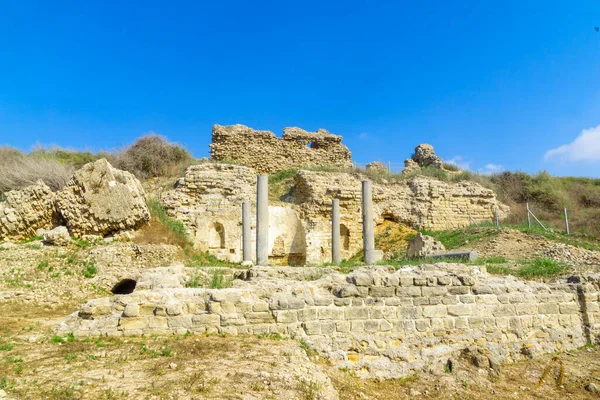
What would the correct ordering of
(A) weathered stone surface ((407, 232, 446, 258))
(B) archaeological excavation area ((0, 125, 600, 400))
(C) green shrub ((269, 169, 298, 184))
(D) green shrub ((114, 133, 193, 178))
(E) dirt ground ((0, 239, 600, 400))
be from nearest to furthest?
(E) dirt ground ((0, 239, 600, 400))
(B) archaeological excavation area ((0, 125, 600, 400))
(A) weathered stone surface ((407, 232, 446, 258))
(D) green shrub ((114, 133, 193, 178))
(C) green shrub ((269, 169, 298, 184))

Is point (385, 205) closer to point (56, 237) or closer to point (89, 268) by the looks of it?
point (89, 268)

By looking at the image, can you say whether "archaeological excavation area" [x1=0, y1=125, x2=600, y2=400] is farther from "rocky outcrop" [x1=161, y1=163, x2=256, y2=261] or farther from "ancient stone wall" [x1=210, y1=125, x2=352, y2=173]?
"ancient stone wall" [x1=210, y1=125, x2=352, y2=173]

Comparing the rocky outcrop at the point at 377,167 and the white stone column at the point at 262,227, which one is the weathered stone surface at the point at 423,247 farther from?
the rocky outcrop at the point at 377,167

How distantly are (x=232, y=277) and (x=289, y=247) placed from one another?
989 cm

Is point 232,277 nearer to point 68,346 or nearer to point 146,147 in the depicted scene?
point 68,346

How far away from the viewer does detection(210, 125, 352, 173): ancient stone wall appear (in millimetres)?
22828

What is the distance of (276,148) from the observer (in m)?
23.7

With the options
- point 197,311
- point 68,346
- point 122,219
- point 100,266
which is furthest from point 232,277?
point 122,219

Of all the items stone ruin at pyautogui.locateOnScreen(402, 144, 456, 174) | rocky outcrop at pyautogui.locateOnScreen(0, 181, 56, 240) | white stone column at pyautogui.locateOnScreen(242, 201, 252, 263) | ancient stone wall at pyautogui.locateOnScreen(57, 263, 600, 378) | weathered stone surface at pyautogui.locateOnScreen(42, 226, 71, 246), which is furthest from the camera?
stone ruin at pyautogui.locateOnScreen(402, 144, 456, 174)

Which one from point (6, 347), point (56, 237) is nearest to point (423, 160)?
point (56, 237)

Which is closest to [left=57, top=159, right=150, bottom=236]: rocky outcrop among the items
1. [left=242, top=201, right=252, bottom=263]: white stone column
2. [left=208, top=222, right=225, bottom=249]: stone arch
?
[left=242, top=201, right=252, bottom=263]: white stone column

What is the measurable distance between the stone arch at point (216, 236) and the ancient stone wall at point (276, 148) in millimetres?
6168

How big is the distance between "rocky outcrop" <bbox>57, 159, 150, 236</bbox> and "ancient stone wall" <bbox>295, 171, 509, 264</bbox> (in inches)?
313

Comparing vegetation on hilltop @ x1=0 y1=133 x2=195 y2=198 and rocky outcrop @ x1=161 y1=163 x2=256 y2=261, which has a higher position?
vegetation on hilltop @ x1=0 y1=133 x2=195 y2=198
